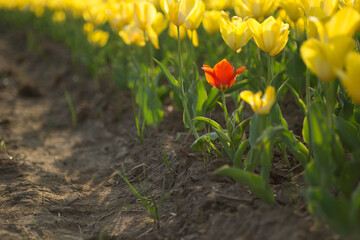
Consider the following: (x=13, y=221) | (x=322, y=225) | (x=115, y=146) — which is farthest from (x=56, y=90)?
(x=322, y=225)

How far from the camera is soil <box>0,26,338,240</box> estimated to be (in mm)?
1754

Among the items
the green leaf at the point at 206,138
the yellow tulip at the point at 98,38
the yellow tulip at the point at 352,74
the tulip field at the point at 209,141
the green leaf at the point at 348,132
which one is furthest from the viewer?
the yellow tulip at the point at 98,38

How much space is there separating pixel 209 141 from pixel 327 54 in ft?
3.07

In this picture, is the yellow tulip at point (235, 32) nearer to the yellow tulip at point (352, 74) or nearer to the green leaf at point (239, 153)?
the green leaf at point (239, 153)

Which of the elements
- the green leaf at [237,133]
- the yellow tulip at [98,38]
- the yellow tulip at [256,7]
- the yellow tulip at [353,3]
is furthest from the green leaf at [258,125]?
the yellow tulip at [98,38]

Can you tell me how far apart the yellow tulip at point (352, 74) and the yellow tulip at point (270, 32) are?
628mm

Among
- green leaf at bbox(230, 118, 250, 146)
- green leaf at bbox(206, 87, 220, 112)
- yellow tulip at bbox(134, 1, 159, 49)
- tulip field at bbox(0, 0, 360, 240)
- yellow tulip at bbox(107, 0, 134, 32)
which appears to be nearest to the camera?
tulip field at bbox(0, 0, 360, 240)

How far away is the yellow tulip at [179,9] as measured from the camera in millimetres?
2145

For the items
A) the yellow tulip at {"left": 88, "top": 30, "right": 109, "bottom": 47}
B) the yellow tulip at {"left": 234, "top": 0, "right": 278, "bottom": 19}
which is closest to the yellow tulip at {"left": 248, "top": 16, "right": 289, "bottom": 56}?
the yellow tulip at {"left": 234, "top": 0, "right": 278, "bottom": 19}

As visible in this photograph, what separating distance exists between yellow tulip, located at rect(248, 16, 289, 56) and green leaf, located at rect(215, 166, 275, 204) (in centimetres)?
59

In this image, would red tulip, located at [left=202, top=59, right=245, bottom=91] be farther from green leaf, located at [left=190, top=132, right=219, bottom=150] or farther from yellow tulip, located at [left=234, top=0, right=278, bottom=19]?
yellow tulip, located at [left=234, top=0, right=278, bottom=19]

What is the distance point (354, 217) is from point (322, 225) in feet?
0.74

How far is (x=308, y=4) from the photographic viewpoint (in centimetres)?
192

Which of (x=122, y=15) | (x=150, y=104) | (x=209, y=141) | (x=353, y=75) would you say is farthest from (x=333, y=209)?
(x=122, y=15)
